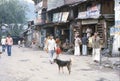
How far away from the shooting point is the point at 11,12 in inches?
3031

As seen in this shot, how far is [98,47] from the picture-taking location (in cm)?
2102

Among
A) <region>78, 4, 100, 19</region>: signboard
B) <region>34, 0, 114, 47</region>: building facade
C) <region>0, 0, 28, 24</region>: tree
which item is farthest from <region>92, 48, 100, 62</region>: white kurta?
<region>0, 0, 28, 24</region>: tree

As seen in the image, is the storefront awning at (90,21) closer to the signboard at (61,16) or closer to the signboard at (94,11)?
the signboard at (94,11)

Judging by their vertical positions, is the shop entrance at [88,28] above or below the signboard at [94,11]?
below

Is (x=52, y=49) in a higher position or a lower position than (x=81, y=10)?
lower

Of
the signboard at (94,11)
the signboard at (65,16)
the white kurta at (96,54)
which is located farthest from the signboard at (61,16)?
the white kurta at (96,54)

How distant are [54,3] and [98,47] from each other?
29390 mm

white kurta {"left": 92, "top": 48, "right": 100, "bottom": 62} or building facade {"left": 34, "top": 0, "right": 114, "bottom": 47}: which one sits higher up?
building facade {"left": 34, "top": 0, "right": 114, "bottom": 47}

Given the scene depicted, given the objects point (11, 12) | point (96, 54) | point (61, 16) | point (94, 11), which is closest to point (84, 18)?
point (94, 11)

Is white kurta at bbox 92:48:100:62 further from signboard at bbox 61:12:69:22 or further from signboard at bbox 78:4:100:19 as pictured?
signboard at bbox 61:12:69:22

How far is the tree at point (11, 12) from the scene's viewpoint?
75.6 meters

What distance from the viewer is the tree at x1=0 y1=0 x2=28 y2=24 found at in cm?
7562

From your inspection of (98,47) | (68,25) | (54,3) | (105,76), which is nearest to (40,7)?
(54,3)

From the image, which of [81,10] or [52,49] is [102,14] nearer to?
[81,10]
